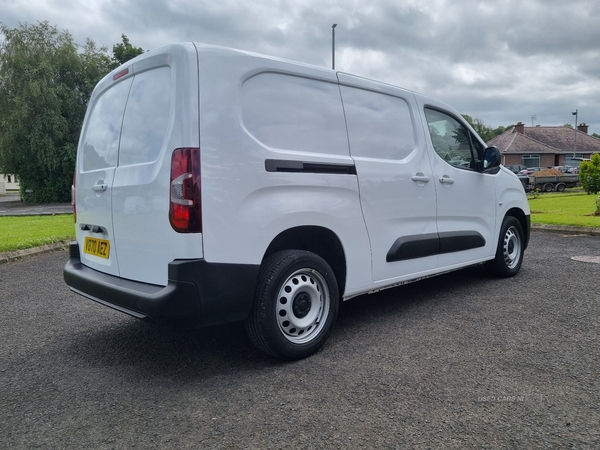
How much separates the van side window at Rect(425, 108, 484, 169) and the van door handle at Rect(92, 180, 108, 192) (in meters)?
2.93

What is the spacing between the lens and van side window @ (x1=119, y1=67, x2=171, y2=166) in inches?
118

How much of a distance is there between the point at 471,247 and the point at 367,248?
1735mm

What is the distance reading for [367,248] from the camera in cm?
375

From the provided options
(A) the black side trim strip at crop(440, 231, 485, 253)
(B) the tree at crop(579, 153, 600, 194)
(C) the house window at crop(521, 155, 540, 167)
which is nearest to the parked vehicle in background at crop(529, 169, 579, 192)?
(B) the tree at crop(579, 153, 600, 194)

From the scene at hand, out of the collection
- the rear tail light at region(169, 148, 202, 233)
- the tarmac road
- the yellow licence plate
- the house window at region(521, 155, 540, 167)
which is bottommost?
the tarmac road

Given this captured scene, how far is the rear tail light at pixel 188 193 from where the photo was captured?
2.78 metres

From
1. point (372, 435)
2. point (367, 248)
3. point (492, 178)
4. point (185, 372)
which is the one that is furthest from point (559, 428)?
point (492, 178)

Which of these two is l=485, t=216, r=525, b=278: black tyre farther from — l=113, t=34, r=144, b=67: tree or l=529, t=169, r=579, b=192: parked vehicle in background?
l=113, t=34, r=144, b=67: tree

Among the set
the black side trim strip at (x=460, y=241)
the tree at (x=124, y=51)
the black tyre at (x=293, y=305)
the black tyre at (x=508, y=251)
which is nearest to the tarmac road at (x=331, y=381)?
the black tyre at (x=293, y=305)

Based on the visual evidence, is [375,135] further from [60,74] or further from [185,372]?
[60,74]

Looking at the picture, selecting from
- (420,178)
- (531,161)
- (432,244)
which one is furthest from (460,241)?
(531,161)

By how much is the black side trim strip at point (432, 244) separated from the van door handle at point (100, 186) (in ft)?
7.32

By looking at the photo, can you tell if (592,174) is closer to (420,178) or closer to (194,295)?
(420,178)

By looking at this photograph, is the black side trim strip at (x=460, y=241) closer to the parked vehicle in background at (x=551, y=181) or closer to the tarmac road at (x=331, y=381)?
the tarmac road at (x=331, y=381)
